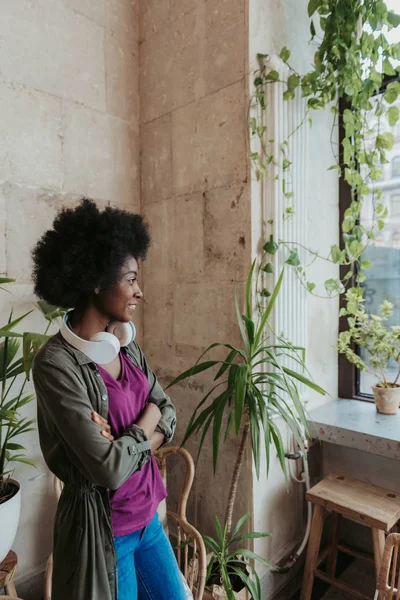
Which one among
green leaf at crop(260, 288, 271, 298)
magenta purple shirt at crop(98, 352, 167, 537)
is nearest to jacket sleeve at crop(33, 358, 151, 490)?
magenta purple shirt at crop(98, 352, 167, 537)

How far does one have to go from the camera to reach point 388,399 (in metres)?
2.10

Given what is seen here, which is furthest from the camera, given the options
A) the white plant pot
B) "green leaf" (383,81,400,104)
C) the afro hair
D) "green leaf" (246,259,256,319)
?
"green leaf" (383,81,400,104)

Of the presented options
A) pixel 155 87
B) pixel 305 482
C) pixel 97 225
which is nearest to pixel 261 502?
pixel 305 482

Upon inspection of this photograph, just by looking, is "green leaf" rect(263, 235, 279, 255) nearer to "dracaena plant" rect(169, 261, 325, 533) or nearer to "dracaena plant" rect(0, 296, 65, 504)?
"dracaena plant" rect(169, 261, 325, 533)

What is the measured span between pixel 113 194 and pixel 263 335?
109 cm

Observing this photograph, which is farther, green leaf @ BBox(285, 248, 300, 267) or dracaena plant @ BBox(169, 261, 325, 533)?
green leaf @ BBox(285, 248, 300, 267)

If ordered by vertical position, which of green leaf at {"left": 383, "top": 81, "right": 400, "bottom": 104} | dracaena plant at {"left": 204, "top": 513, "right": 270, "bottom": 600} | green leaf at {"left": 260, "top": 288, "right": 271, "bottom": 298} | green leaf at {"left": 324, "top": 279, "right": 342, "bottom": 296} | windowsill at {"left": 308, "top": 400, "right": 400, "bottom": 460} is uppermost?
green leaf at {"left": 383, "top": 81, "right": 400, "bottom": 104}

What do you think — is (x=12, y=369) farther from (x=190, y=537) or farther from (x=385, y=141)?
(x=385, y=141)

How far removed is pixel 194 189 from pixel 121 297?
1058 mm

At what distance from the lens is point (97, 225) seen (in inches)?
45.8

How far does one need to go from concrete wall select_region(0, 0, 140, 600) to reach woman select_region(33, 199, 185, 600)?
0.77 meters

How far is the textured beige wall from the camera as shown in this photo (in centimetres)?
186

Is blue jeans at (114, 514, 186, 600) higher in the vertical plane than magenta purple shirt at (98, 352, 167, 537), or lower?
lower

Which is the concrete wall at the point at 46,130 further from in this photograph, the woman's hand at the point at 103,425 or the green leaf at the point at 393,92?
the green leaf at the point at 393,92
